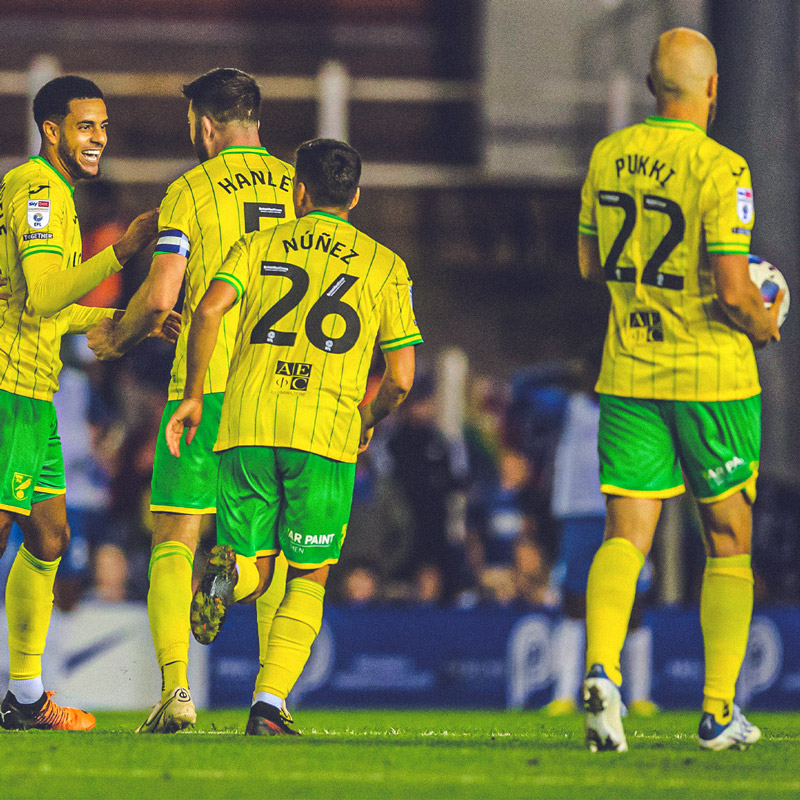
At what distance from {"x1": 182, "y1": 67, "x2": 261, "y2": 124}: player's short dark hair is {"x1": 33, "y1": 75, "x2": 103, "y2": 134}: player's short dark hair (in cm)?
43

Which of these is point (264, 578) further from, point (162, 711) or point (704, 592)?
point (704, 592)

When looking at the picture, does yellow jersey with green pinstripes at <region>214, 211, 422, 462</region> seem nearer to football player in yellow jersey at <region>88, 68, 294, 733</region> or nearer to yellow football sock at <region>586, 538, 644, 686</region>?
football player in yellow jersey at <region>88, 68, 294, 733</region>

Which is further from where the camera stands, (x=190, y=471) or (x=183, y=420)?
(x=190, y=471)

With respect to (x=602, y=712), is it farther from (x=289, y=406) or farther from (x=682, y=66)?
(x=682, y=66)

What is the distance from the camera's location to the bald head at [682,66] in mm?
4992

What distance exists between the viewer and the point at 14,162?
12281 mm

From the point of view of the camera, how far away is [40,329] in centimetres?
575

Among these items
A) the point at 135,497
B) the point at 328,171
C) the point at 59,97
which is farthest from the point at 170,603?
the point at 135,497

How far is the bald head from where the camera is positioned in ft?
16.4

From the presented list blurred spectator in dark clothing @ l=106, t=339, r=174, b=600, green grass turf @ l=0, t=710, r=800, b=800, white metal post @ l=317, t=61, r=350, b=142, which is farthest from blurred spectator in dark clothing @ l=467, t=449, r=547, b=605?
green grass turf @ l=0, t=710, r=800, b=800

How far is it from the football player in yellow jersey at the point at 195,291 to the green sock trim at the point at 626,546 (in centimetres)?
143

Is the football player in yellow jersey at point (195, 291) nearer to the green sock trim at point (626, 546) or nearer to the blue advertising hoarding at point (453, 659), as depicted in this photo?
the green sock trim at point (626, 546)

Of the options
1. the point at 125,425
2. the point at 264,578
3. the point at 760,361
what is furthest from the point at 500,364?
the point at 264,578

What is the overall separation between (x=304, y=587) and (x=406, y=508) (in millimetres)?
5559
